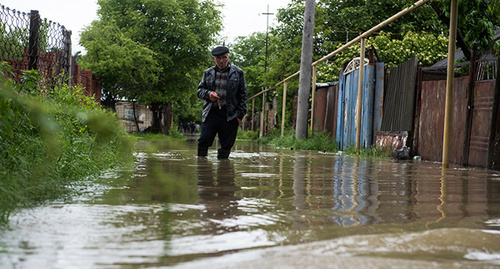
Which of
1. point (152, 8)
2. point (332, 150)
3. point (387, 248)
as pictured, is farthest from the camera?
point (152, 8)

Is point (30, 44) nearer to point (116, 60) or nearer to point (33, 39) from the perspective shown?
point (33, 39)

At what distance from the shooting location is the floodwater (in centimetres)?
174

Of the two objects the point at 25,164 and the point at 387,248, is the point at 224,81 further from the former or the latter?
the point at 387,248

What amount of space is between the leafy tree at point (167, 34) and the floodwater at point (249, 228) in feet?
84.1

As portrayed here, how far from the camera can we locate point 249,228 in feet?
7.64

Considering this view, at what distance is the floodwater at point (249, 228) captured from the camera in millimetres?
1735

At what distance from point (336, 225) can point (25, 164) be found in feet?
6.35

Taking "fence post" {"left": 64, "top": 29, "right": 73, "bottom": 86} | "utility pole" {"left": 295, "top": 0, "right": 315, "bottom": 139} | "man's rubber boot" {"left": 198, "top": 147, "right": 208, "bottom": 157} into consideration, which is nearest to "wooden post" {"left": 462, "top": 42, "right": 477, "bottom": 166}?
"man's rubber boot" {"left": 198, "top": 147, "right": 208, "bottom": 157}

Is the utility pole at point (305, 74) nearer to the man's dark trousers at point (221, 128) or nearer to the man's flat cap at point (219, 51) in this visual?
the man's dark trousers at point (221, 128)

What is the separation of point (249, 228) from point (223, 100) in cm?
545

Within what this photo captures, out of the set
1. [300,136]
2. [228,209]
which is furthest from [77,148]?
[300,136]

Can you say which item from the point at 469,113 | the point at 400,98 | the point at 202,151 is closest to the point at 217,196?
the point at 202,151

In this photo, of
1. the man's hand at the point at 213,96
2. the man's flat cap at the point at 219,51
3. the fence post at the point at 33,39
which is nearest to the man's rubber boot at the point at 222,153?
the man's hand at the point at 213,96

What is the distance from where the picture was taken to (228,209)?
286 centimetres
